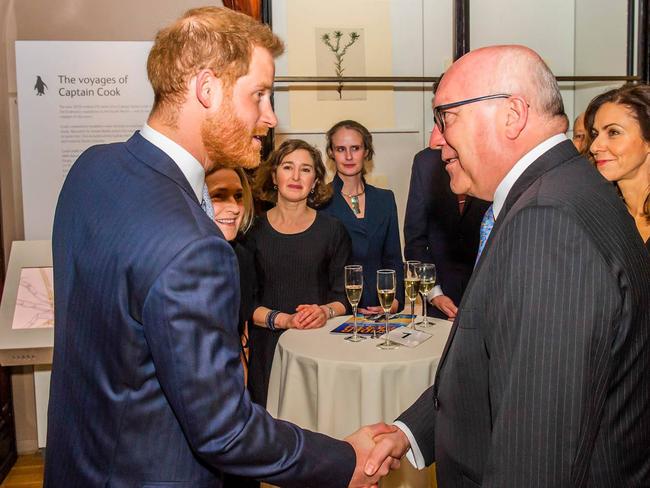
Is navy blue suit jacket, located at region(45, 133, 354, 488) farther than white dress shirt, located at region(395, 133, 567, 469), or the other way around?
white dress shirt, located at region(395, 133, 567, 469)

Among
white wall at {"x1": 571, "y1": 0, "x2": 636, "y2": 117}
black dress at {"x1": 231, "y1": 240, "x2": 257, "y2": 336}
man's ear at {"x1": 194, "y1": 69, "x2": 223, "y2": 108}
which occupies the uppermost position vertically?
white wall at {"x1": 571, "y1": 0, "x2": 636, "y2": 117}

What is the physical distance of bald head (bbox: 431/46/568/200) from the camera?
1371 millimetres

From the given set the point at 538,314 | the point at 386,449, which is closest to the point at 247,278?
the point at 386,449

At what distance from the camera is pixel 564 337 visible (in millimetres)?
1083

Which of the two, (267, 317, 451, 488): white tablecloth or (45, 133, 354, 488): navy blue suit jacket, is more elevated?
(45, 133, 354, 488): navy blue suit jacket

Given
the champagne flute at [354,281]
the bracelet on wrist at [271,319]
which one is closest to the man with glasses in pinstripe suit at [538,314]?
the champagne flute at [354,281]

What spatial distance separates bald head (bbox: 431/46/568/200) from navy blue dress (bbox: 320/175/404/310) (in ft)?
7.74

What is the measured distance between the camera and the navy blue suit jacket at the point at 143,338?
1138mm

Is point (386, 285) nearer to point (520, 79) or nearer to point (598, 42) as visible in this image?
point (520, 79)

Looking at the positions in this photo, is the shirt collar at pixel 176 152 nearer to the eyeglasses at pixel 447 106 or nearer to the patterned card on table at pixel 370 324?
the eyeglasses at pixel 447 106

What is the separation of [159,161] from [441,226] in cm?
283

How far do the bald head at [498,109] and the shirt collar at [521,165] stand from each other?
0.01m

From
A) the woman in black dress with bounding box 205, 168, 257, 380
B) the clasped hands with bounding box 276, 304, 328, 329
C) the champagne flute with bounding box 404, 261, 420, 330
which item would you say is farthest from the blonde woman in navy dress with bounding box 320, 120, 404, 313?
the woman in black dress with bounding box 205, 168, 257, 380

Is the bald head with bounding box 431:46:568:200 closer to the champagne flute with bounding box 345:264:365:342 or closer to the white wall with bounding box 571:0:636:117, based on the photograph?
the champagne flute with bounding box 345:264:365:342
